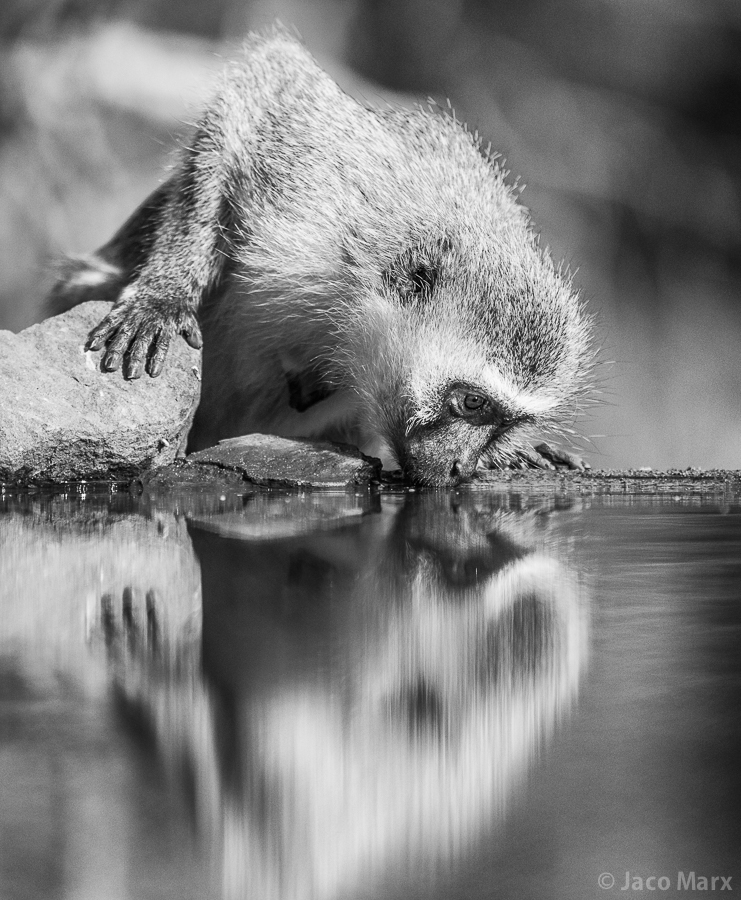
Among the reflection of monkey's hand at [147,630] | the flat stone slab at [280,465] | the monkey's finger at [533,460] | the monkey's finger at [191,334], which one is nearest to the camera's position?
the reflection of monkey's hand at [147,630]

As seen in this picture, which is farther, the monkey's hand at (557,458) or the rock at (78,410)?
the monkey's hand at (557,458)

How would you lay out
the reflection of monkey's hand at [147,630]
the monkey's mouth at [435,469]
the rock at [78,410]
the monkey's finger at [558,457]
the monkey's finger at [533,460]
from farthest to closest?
the monkey's finger at [558,457] < the monkey's finger at [533,460] < the monkey's mouth at [435,469] < the rock at [78,410] < the reflection of monkey's hand at [147,630]

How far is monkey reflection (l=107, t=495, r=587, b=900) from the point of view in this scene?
2.13 feet

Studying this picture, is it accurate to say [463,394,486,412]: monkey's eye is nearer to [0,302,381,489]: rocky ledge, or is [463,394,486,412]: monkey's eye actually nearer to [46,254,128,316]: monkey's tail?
[0,302,381,489]: rocky ledge

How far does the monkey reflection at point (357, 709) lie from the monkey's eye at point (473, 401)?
66.7 inches

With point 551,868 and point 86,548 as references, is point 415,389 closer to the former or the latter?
point 86,548

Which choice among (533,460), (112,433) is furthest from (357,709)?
(533,460)

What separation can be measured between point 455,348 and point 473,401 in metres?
0.18

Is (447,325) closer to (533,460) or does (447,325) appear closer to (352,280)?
(352,280)

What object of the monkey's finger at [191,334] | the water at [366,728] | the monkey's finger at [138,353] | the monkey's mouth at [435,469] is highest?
the monkey's finger at [191,334]

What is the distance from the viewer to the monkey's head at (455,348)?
321cm

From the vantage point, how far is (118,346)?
10.5 feet

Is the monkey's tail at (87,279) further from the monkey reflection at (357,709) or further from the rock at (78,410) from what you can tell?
the monkey reflection at (357,709)

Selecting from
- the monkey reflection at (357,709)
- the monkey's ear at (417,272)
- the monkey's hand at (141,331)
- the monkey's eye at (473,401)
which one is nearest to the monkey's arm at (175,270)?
the monkey's hand at (141,331)
